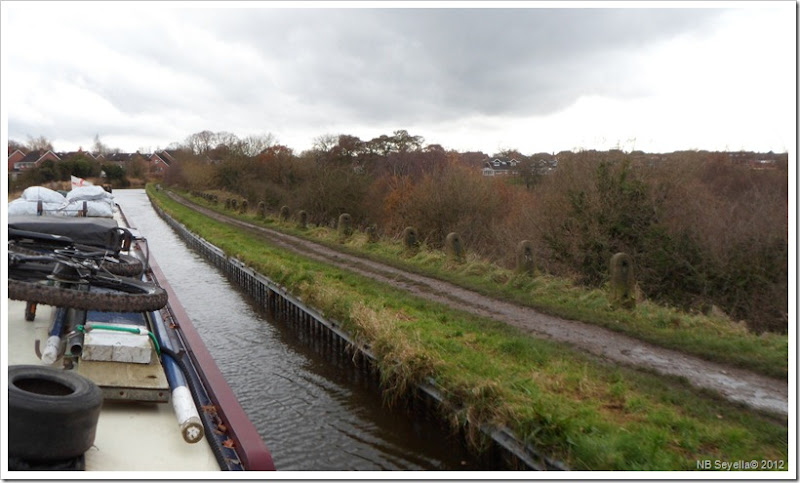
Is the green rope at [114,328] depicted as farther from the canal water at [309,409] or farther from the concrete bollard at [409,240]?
the concrete bollard at [409,240]

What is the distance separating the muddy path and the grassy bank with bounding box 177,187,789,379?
0.49 feet

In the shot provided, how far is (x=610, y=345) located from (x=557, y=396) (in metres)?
1.85

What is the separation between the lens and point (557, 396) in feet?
17.8

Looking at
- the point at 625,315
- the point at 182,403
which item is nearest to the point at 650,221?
the point at 625,315

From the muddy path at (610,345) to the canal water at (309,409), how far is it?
1.99 m

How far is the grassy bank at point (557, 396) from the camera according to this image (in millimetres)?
4363

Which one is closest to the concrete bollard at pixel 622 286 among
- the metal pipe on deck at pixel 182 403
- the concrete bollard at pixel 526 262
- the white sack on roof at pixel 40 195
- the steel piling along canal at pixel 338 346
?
the concrete bollard at pixel 526 262

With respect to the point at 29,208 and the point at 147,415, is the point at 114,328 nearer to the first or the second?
the point at 147,415

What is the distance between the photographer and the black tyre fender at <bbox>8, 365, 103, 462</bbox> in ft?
9.57

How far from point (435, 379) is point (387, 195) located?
17669 millimetres

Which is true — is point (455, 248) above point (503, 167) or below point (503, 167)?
below

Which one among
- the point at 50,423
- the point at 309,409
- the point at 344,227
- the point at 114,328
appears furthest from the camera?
the point at 344,227

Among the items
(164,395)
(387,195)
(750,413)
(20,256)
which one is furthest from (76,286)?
(387,195)

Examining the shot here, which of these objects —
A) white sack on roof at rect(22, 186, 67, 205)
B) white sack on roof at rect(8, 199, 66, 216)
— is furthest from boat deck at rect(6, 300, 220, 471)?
white sack on roof at rect(22, 186, 67, 205)
